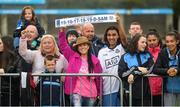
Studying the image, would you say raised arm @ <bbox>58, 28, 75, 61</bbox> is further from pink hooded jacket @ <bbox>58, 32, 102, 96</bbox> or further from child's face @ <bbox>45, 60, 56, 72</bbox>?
child's face @ <bbox>45, 60, 56, 72</bbox>

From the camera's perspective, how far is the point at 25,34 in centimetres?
918

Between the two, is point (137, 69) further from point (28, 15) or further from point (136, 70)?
point (28, 15)

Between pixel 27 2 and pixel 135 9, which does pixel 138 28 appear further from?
pixel 135 9

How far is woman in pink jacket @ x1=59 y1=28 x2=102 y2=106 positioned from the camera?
873 cm

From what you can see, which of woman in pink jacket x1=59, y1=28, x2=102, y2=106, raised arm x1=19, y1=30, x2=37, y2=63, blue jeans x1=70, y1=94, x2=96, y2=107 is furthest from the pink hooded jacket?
raised arm x1=19, y1=30, x2=37, y2=63

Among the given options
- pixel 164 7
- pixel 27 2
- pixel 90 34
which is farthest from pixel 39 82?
pixel 164 7

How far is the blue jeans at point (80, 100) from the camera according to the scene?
8.73m

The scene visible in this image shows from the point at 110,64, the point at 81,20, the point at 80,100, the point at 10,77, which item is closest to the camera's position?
the point at 10,77

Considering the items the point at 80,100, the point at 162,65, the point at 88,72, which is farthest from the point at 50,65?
the point at 162,65

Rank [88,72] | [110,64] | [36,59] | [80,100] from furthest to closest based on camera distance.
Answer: [110,64], [36,59], [88,72], [80,100]

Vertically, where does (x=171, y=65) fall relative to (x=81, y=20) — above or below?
below

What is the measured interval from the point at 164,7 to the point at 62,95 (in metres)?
33.0

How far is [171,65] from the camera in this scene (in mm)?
8875

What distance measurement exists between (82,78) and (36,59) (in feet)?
2.89
